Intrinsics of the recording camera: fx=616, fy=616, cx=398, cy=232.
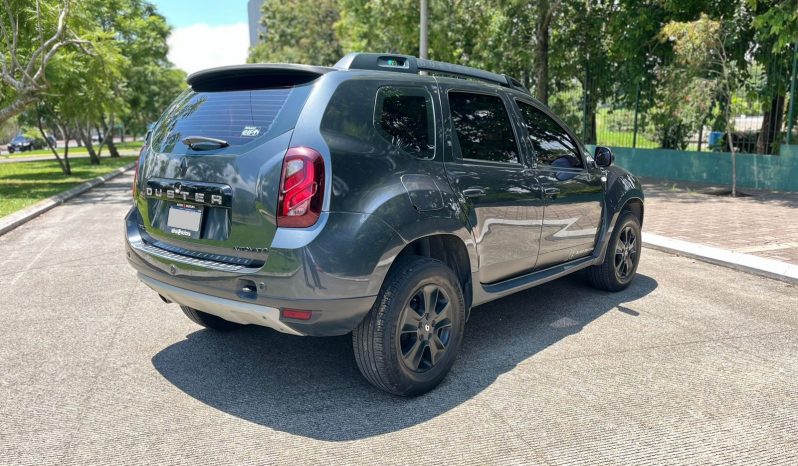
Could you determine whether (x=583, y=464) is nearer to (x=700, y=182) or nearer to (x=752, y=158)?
(x=752, y=158)

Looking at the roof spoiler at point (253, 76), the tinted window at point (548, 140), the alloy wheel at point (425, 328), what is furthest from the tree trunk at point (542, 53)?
the alloy wheel at point (425, 328)

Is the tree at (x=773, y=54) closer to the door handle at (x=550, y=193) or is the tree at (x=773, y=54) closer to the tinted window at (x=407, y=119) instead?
the door handle at (x=550, y=193)

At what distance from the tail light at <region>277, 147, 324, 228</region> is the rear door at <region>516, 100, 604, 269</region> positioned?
1979 mm

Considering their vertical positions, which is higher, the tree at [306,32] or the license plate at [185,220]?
the tree at [306,32]

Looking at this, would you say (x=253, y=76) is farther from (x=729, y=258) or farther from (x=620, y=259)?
(x=729, y=258)

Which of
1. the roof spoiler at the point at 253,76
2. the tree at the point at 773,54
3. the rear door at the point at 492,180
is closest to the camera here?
the roof spoiler at the point at 253,76

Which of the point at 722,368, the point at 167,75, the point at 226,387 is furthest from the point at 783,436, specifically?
the point at 167,75

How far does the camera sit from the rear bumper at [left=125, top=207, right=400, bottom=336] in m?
3.04

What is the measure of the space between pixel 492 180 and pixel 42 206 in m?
11.2

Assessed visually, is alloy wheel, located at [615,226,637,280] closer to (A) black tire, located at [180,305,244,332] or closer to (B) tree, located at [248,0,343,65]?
(A) black tire, located at [180,305,244,332]

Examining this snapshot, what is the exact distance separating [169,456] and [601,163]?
156 inches

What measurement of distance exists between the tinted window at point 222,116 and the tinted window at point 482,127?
1.14 meters

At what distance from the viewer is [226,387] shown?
3.62 metres

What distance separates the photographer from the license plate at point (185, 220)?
11.2ft
